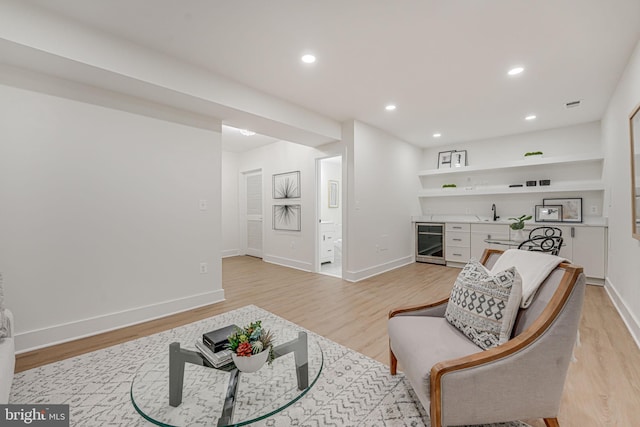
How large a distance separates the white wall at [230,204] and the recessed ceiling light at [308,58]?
15.1 feet

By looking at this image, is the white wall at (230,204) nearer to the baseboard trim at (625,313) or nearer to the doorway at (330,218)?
the doorway at (330,218)

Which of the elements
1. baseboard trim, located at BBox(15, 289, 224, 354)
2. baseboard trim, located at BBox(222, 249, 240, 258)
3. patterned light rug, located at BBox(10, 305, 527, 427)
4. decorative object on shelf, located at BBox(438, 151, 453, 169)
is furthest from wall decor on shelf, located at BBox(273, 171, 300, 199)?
patterned light rug, located at BBox(10, 305, 527, 427)

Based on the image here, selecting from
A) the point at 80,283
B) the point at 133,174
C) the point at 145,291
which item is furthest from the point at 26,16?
the point at 145,291

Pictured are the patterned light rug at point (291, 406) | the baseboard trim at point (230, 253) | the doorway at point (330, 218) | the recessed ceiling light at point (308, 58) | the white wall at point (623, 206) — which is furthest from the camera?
the baseboard trim at point (230, 253)

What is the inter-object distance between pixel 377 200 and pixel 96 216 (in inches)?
152

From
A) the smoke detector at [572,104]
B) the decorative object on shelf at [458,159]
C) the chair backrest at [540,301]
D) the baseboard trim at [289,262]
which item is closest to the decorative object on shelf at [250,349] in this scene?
the chair backrest at [540,301]

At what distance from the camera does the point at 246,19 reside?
2129mm

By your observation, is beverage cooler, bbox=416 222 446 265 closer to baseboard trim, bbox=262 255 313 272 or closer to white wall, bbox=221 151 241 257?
baseboard trim, bbox=262 255 313 272

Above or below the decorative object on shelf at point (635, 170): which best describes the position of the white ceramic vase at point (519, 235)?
below

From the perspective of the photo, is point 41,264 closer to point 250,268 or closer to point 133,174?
point 133,174

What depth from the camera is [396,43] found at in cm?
242

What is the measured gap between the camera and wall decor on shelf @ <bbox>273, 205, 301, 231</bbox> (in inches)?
215

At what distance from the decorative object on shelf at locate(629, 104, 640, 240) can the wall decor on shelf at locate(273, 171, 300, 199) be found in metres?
4.31

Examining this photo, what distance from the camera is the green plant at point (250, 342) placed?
1.33m
